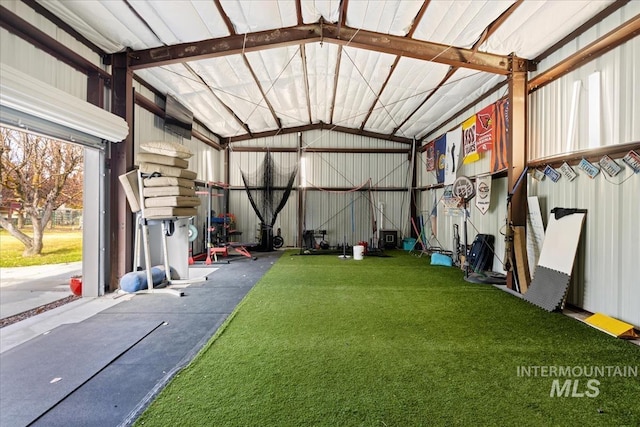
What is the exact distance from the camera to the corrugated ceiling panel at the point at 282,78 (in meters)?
4.72

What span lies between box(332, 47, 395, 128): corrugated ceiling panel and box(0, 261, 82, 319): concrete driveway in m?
5.51

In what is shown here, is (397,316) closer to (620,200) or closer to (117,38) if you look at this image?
(620,200)

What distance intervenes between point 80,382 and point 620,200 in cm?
481

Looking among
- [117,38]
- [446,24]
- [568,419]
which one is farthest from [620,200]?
[117,38]

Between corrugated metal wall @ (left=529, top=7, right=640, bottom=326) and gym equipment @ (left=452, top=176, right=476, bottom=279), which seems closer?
corrugated metal wall @ (left=529, top=7, right=640, bottom=326)

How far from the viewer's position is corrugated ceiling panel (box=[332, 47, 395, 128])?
480 centimetres

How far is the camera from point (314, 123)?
9164 mm

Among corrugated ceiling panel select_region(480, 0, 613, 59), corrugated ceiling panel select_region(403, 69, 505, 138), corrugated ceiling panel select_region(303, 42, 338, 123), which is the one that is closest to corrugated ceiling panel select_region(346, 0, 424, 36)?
corrugated ceiling panel select_region(303, 42, 338, 123)

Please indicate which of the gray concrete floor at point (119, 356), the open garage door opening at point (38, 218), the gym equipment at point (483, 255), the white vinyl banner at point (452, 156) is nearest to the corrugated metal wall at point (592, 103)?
the gym equipment at point (483, 255)

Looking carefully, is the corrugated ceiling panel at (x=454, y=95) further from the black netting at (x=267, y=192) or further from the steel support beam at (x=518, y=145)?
the black netting at (x=267, y=192)

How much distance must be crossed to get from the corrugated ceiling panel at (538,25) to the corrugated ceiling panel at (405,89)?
0.98m

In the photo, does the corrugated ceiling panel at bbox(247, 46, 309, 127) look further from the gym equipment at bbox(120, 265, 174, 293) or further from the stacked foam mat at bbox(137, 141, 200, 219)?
the gym equipment at bbox(120, 265, 174, 293)

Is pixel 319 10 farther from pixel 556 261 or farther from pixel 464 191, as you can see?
pixel 556 261

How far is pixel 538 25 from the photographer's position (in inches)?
134
